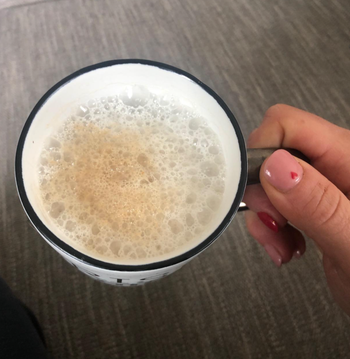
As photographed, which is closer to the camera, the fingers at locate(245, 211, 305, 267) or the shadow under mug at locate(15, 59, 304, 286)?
the shadow under mug at locate(15, 59, 304, 286)

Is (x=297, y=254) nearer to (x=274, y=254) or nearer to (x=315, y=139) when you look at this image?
(x=274, y=254)

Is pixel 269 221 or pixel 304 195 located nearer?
pixel 304 195

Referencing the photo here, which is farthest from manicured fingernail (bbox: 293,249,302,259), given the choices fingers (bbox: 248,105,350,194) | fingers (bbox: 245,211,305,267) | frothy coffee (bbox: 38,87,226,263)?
frothy coffee (bbox: 38,87,226,263)

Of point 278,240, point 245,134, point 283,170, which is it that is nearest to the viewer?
point 283,170

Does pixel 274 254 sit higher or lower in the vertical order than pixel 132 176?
lower

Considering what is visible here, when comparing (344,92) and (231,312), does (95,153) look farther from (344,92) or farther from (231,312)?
(344,92)

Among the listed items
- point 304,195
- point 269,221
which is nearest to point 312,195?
point 304,195

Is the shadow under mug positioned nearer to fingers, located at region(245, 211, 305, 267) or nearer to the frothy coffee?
the frothy coffee
